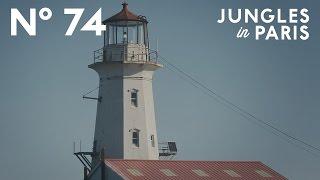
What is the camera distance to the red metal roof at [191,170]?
8538 cm

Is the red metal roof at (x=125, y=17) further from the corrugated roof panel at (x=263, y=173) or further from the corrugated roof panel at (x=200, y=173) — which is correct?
the corrugated roof panel at (x=263, y=173)

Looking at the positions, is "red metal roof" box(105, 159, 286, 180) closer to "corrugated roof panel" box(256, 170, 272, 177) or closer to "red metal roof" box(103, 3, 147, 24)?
"corrugated roof panel" box(256, 170, 272, 177)

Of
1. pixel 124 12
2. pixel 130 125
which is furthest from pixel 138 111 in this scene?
pixel 124 12

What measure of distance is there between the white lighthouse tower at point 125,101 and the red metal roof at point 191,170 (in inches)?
178

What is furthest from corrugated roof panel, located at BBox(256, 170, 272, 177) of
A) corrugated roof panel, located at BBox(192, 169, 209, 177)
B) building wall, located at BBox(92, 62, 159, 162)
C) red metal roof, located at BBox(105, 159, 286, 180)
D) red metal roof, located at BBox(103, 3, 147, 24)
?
red metal roof, located at BBox(103, 3, 147, 24)

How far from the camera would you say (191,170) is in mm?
88750

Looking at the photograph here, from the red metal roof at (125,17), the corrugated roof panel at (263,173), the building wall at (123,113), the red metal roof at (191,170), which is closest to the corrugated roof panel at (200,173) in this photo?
the red metal roof at (191,170)

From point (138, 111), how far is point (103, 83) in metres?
3.04

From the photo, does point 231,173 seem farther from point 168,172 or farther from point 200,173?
point 168,172

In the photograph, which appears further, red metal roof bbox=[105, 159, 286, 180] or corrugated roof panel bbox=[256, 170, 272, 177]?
corrugated roof panel bbox=[256, 170, 272, 177]

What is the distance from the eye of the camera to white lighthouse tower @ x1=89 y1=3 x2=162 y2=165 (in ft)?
304

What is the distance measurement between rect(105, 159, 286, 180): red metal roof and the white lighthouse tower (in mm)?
4515

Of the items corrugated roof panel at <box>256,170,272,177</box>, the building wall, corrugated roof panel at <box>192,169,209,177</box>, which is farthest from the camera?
the building wall

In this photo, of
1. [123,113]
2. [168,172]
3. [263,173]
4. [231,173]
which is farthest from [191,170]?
[123,113]
